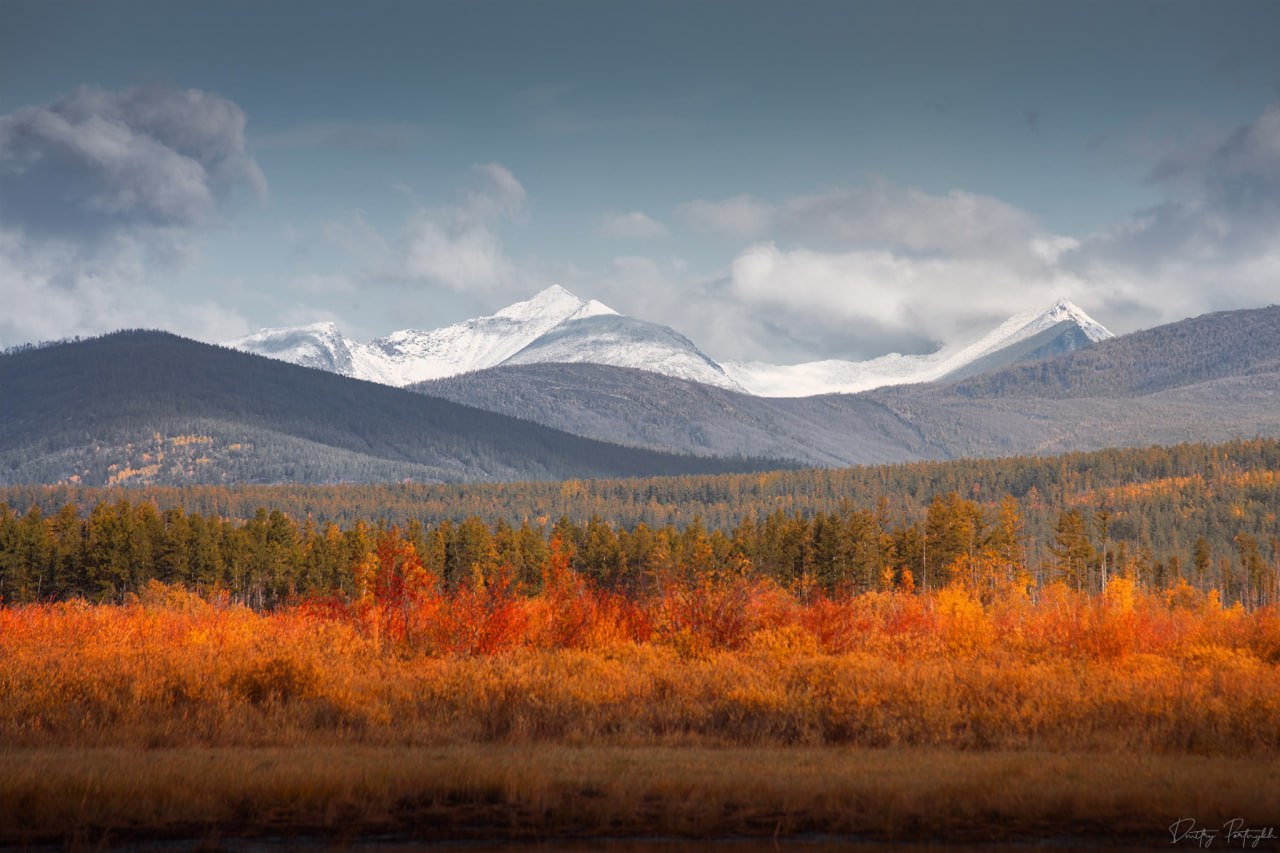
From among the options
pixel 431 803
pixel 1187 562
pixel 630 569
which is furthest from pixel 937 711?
pixel 1187 562

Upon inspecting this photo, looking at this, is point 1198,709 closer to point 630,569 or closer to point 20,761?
point 20,761

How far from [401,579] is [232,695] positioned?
15.3 meters

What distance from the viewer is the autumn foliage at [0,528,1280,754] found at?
26.7m

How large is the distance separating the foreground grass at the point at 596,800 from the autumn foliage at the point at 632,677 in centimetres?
460

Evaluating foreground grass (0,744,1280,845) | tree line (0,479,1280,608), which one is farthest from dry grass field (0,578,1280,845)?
tree line (0,479,1280,608)

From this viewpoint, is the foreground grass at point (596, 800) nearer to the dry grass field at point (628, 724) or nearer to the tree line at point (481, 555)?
the dry grass field at point (628, 724)

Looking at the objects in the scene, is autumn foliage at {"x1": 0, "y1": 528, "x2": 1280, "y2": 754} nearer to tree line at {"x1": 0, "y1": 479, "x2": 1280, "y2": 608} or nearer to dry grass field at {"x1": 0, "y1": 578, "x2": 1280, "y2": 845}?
dry grass field at {"x1": 0, "y1": 578, "x2": 1280, "y2": 845}

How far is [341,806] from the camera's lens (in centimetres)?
2038

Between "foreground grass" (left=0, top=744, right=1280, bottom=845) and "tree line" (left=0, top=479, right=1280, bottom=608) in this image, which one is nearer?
"foreground grass" (left=0, top=744, right=1280, bottom=845)

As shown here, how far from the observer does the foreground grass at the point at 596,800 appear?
19.8 m

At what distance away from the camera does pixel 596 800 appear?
20734 millimetres

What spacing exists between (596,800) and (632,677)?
11.1 metres

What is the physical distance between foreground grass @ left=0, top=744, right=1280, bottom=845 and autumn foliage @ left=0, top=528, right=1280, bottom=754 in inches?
181

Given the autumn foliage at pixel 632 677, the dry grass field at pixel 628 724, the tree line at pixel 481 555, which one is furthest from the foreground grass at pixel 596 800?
the tree line at pixel 481 555
